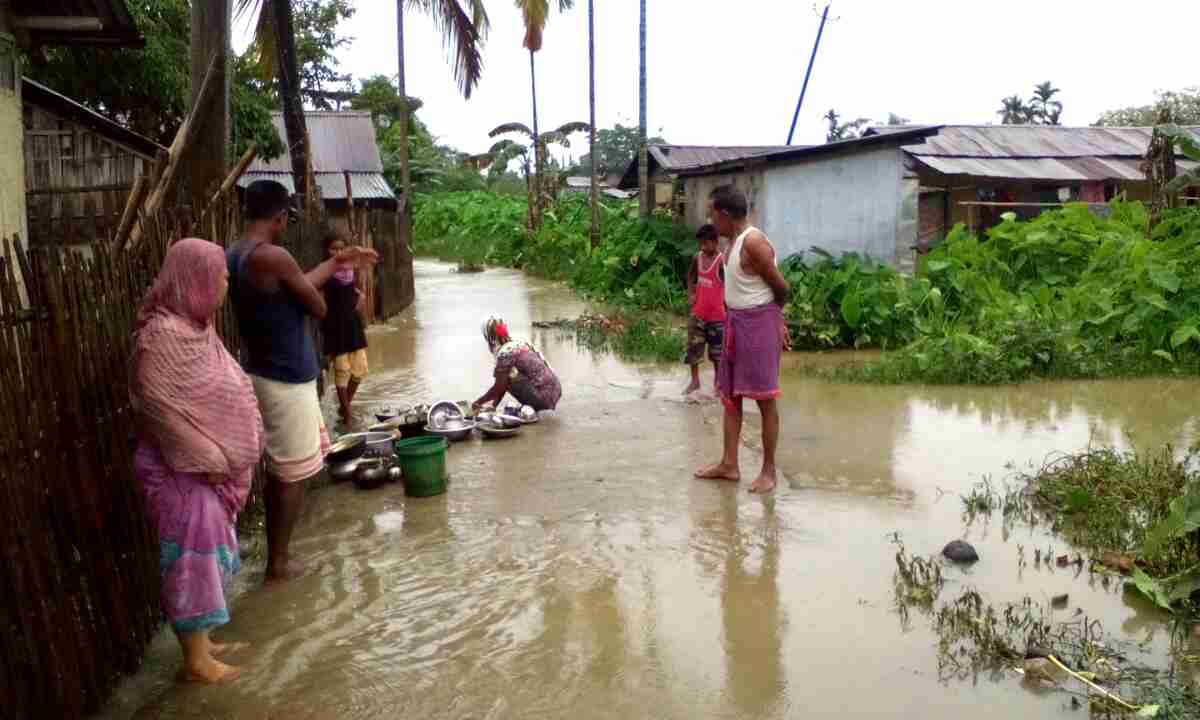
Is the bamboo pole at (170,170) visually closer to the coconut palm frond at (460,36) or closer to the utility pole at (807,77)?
the coconut palm frond at (460,36)

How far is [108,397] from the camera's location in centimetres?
364

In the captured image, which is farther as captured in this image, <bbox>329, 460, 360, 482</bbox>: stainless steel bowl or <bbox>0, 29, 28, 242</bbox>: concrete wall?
<bbox>329, 460, 360, 482</bbox>: stainless steel bowl

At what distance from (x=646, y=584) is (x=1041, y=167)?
1711cm

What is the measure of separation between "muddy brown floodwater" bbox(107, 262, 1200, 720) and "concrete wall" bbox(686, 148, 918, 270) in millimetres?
5986

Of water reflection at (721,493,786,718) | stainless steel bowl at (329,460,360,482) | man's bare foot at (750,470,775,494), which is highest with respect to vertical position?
stainless steel bowl at (329,460,360,482)

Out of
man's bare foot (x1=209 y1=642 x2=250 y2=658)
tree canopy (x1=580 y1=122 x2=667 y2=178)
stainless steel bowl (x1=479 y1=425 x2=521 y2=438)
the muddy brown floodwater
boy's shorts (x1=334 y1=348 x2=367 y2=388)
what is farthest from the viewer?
tree canopy (x1=580 y1=122 x2=667 y2=178)

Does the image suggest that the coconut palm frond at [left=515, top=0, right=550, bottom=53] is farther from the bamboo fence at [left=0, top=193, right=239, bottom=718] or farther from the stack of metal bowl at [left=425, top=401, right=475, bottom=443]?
the bamboo fence at [left=0, top=193, right=239, bottom=718]

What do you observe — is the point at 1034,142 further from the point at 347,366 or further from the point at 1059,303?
A: the point at 347,366

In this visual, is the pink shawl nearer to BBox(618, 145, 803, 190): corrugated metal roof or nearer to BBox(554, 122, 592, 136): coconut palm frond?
BBox(618, 145, 803, 190): corrugated metal roof

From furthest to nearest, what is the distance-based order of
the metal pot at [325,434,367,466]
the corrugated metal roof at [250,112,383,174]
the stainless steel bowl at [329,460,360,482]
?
the corrugated metal roof at [250,112,383,174]
the metal pot at [325,434,367,466]
the stainless steel bowl at [329,460,360,482]

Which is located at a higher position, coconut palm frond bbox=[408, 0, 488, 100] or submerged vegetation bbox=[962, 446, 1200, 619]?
coconut palm frond bbox=[408, 0, 488, 100]

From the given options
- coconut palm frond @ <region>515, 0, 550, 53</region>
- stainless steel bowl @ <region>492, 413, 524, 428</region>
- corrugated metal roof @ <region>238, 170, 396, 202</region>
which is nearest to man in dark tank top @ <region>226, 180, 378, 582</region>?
Answer: stainless steel bowl @ <region>492, 413, 524, 428</region>

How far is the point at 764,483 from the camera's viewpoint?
6.09 meters

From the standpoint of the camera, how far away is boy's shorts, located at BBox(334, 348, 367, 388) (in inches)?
316
